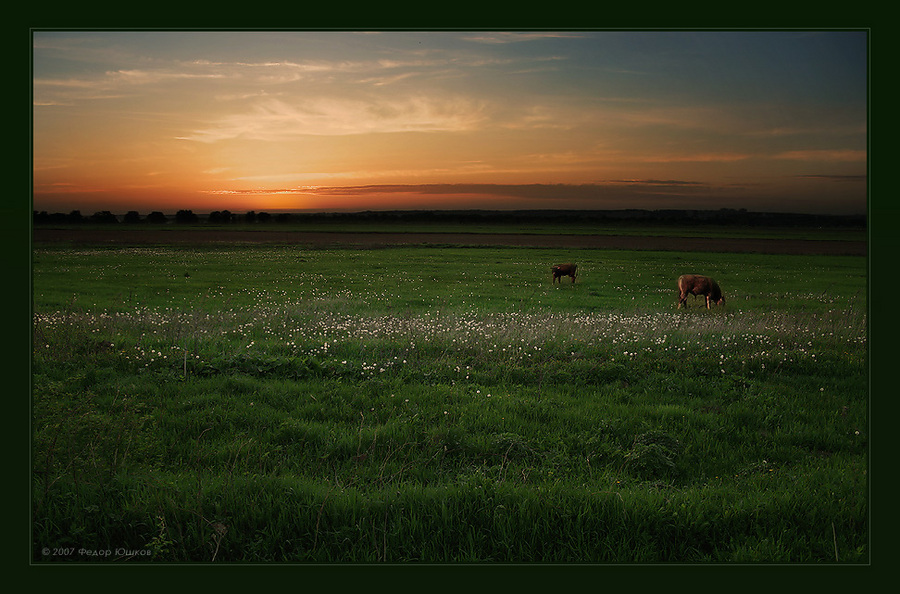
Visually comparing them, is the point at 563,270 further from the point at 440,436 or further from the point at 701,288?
the point at 440,436

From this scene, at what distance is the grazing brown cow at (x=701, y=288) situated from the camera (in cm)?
2062

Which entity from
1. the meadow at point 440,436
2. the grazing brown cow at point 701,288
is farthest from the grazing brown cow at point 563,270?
the meadow at point 440,436

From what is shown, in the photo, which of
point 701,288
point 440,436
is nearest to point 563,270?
point 701,288

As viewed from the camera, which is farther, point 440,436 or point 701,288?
point 701,288

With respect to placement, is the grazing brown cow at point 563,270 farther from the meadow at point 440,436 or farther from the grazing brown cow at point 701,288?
the meadow at point 440,436

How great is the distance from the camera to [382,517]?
4832mm

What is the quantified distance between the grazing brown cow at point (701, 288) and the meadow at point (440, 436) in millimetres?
5757

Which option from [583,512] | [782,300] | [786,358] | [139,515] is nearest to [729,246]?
[782,300]

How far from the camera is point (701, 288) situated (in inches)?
814

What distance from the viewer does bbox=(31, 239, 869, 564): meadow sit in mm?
4691

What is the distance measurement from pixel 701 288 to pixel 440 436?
18.1m

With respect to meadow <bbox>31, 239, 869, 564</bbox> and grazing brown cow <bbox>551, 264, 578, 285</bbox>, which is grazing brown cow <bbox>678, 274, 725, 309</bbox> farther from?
grazing brown cow <bbox>551, 264, 578, 285</bbox>

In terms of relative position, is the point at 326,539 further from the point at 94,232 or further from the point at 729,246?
the point at 729,246

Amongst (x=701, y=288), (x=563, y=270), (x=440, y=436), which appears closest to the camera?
(x=440, y=436)
